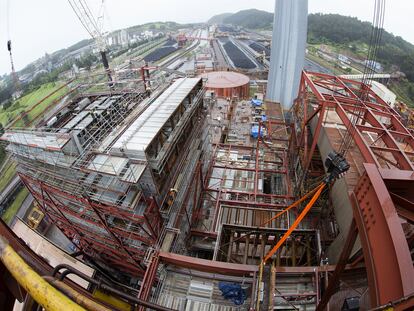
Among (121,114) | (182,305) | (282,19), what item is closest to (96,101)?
(121,114)

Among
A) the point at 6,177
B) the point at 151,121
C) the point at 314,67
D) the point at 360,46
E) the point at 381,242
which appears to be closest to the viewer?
the point at 381,242

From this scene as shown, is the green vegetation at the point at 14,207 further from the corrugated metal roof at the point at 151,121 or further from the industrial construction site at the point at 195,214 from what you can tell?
the corrugated metal roof at the point at 151,121

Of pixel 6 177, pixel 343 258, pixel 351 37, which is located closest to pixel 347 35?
pixel 351 37

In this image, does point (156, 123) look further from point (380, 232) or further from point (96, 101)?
point (380, 232)

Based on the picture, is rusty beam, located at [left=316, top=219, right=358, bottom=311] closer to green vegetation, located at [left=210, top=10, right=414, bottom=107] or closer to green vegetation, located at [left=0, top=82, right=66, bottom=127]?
green vegetation, located at [left=0, top=82, right=66, bottom=127]

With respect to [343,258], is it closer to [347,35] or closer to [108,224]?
[108,224]

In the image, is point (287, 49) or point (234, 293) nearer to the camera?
point (234, 293)
